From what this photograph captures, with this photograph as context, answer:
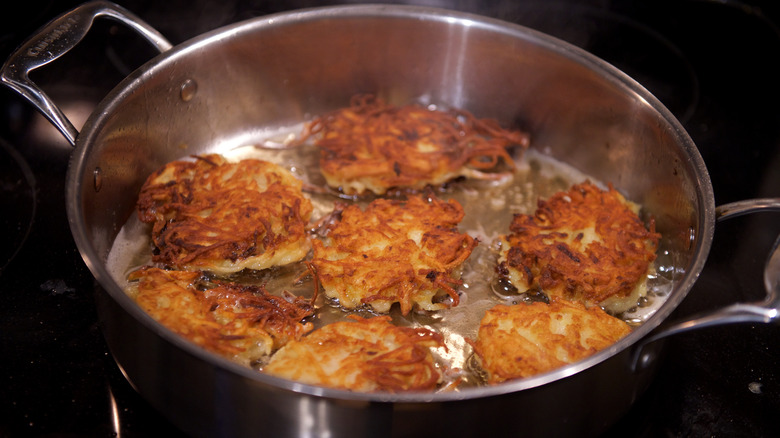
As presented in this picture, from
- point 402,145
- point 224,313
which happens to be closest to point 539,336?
point 224,313

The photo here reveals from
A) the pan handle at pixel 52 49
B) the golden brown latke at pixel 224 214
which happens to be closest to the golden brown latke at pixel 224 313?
the golden brown latke at pixel 224 214

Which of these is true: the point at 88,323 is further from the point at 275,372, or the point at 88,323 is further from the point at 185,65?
the point at 185,65

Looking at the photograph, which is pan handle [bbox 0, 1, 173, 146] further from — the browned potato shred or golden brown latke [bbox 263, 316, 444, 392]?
golden brown latke [bbox 263, 316, 444, 392]

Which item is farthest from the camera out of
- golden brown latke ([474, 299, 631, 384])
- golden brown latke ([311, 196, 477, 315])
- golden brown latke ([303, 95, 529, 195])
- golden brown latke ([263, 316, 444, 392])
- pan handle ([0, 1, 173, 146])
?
golden brown latke ([303, 95, 529, 195])

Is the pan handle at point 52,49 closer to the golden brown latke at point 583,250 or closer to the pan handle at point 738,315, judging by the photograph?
the golden brown latke at point 583,250

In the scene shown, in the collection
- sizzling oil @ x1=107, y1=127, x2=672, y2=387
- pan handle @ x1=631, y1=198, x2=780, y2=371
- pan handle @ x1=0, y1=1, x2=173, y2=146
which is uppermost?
pan handle @ x1=0, y1=1, x2=173, y2=146

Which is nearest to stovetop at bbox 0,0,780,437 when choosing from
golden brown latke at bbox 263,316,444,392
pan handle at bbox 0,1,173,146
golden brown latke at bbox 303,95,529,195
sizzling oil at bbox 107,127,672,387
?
sizzling oil at bbox 107,127,672,387

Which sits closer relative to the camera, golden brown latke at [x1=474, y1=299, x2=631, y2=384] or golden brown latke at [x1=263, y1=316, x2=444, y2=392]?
golden brown latke at [x1=263, y1=316, x2=444, y2=392]

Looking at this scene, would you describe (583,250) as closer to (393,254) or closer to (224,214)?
(393,254)
